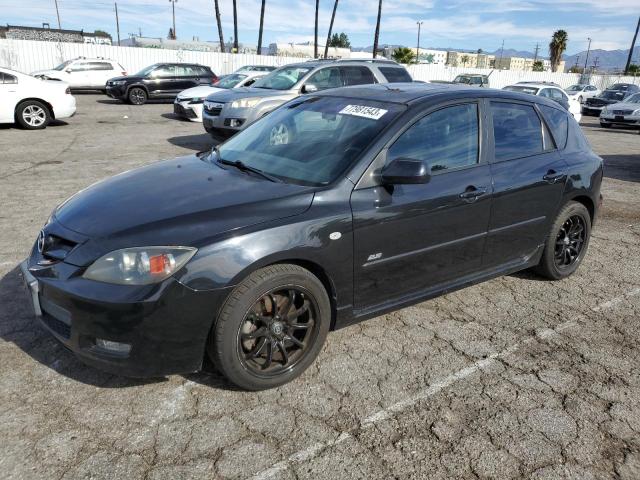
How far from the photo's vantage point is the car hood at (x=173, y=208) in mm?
2652

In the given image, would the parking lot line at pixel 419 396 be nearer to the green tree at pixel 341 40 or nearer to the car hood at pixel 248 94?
the car hood at pixel 248 94

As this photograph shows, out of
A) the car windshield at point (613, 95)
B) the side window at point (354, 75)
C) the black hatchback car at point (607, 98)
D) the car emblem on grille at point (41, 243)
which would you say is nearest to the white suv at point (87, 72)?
the side window at point (354, 75)

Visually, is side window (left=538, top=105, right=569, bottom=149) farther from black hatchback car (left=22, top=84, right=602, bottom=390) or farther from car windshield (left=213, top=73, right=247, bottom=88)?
car windshield (left=213, top=73, right=247, bottom=88)

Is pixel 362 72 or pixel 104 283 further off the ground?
pixel 362 72

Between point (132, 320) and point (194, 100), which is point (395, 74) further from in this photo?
point (132, 320)

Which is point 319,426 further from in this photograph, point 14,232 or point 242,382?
point 14,232

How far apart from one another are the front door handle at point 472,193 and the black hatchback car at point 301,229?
0.01 metres

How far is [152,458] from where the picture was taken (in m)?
2.41

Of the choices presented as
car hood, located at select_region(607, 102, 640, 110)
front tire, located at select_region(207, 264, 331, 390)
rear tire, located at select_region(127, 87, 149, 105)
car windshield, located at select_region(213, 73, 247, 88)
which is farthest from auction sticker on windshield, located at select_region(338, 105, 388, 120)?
car hood, located at select_region(607, 102, 640, 110)

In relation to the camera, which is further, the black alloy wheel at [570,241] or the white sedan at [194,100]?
the white sedan at [194,100]

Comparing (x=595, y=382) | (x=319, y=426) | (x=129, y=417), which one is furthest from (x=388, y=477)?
(x=595, y=382)

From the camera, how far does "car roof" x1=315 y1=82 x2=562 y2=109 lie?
3.63m

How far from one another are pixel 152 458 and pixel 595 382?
8.52 feet

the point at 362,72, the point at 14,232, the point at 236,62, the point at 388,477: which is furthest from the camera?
the point at 236,62
